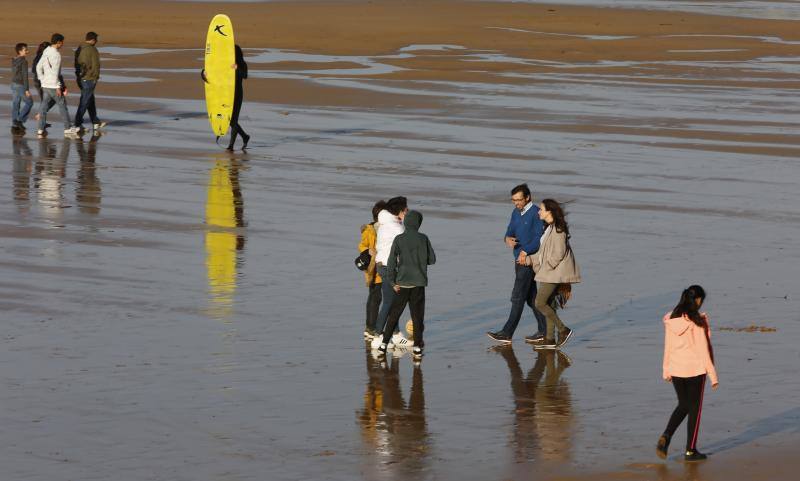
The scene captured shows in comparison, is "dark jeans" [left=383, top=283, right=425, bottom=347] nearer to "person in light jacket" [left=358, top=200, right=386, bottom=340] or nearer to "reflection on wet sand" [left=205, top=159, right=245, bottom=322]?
"person in light jacket" [left=358, top=200, right=386, bottom=340]

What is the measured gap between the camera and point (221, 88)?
25016 millimetres

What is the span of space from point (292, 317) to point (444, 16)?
44.0 metres

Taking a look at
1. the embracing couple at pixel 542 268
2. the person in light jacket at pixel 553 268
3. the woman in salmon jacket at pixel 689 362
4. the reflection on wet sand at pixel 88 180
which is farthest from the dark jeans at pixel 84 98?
the woman in salmon jacket at pixel 689 362

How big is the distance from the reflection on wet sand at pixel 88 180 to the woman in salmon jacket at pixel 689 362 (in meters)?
10.8

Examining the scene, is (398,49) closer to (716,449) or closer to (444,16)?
(444,16)

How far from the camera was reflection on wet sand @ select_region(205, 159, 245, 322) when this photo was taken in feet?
47.4

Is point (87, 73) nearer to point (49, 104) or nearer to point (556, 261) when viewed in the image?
point (49, 104)

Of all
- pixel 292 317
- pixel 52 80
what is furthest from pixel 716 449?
pixel 52 80

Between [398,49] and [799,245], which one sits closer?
[799,245]

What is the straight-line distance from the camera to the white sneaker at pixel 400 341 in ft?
42.2

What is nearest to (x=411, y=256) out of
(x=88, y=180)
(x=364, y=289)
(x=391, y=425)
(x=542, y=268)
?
(x=542, y=268)

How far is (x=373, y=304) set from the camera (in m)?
13.2

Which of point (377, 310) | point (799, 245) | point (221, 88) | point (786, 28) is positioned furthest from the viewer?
point (786, 28)

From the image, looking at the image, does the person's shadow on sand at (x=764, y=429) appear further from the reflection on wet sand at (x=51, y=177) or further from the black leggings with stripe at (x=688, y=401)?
the reflection on wet sand at (x=51, y=177)
